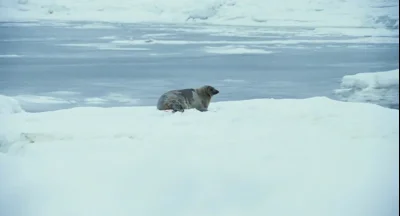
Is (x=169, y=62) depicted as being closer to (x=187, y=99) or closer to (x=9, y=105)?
(x=187, y=99)

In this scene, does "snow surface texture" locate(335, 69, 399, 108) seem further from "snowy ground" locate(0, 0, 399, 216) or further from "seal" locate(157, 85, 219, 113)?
"seal" locate(157, 85, 219, 113)

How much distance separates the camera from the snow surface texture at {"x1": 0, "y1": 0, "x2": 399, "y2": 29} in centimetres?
300

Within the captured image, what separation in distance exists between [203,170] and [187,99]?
5.29 ft

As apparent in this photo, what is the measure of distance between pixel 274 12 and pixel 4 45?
1.45 metres

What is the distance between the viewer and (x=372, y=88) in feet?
10.1

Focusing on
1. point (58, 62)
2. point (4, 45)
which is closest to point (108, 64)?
point (58, 62)

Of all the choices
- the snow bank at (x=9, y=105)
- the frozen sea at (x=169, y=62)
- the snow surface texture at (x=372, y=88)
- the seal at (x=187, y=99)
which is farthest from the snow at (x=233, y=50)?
the snow bank at (x=9, y=105)

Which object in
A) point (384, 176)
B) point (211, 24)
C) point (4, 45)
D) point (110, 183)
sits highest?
point (211, 24)

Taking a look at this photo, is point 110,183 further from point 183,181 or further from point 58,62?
point 58,62

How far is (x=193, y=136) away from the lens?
253cm

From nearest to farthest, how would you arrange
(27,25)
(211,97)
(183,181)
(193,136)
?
(183,181) < (193,136) < (27,25) < (211,97)

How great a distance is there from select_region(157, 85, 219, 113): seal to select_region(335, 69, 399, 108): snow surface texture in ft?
2.79

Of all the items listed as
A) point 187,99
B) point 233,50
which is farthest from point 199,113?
point 233,50

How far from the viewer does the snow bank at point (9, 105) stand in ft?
9.79
